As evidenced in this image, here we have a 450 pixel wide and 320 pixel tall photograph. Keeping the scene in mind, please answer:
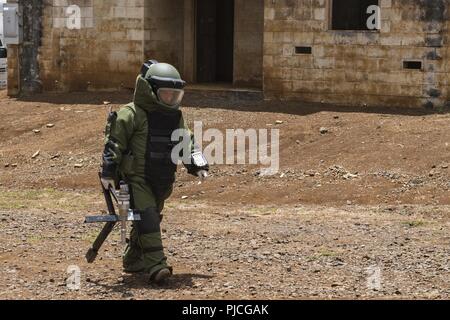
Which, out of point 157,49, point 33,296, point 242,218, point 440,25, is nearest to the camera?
point 33,296

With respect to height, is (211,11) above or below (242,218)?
above

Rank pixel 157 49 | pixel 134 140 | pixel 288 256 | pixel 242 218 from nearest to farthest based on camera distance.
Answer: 1. pixel 134 140
2. pixel 288 256
3. pixel 242 218
4. pixel 157 49

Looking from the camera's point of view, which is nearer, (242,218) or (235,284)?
(235,284)

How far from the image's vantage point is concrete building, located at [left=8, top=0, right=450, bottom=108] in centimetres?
1697

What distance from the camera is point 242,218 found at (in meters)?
11.5

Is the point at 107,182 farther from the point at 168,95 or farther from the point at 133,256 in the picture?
the point at 168,95

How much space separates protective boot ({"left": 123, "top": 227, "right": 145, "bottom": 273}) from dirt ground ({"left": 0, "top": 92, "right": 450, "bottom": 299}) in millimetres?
91

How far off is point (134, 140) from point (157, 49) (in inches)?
476

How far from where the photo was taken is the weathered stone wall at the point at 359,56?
1677cm

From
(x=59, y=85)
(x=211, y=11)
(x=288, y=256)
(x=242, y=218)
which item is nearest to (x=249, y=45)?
(x=211, y=11)

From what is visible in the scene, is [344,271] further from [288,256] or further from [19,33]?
[19,33]
